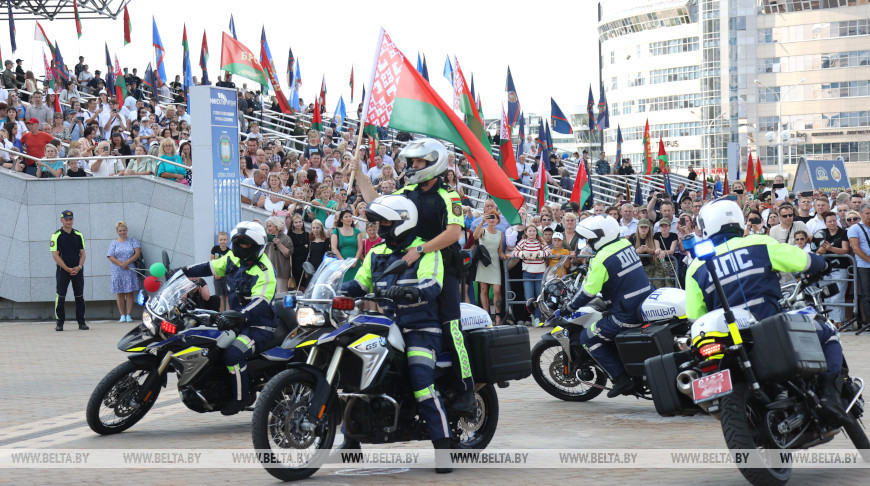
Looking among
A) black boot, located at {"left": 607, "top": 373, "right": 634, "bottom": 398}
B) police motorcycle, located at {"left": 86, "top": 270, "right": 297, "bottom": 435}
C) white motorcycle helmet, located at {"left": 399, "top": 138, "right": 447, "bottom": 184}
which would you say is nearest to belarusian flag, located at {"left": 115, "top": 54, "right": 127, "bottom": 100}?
police motorcycle, located at {"left": 86, "top": 270, "right": 297, "bottom": 435}

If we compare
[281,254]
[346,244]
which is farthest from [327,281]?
[281,254]

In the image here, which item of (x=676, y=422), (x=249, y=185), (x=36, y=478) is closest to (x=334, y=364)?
(x=36, y=478)

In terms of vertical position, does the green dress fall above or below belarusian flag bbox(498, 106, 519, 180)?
below

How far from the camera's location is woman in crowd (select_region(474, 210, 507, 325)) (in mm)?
18000

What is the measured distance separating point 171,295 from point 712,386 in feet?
14.6

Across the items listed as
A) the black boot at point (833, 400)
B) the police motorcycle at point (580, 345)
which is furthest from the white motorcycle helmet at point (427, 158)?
the police motorcycle at point (580, 345)

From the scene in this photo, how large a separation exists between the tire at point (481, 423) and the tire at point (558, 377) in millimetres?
2733

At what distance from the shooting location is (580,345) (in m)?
10.2

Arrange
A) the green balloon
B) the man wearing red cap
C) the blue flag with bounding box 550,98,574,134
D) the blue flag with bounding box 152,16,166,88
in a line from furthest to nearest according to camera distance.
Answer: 1. the blue flag with bounding box 550,98,574,134
2. the blue flag with bounding box 152,16,166,88
3. the man wearing red cap
4. the green balloon

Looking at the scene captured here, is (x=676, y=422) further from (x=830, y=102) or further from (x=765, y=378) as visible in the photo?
(x=830, y=102)

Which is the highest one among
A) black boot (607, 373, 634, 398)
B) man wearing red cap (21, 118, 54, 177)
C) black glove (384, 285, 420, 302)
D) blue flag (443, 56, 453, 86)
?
blue flag (443, 56, 453, 86)

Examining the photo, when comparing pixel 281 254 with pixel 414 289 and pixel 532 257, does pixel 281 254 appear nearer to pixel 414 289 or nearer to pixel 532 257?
pixel 532 257

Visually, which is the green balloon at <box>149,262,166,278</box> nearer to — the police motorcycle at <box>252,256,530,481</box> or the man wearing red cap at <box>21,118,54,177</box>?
the police motorcycle at <box>252,256,530,481</box>

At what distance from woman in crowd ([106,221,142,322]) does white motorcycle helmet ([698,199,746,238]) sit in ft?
49.3
